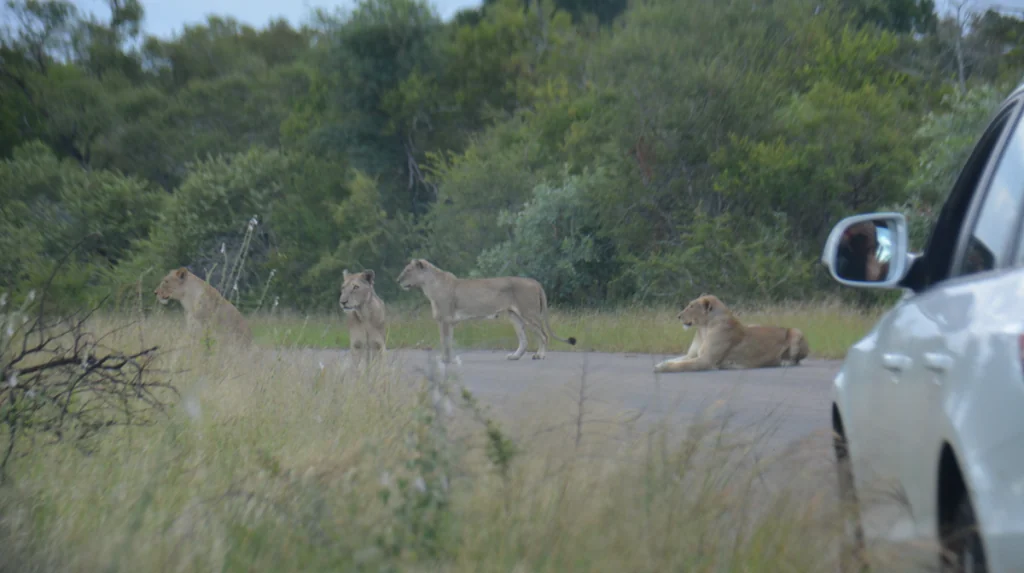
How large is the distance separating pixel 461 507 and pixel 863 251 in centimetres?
157

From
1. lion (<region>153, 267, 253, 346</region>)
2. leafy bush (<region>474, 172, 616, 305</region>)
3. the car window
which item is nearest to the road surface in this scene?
the car window

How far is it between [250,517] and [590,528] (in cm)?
130

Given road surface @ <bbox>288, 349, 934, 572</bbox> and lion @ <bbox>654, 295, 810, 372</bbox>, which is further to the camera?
lion @ <bbox>654, 295, 810, 372</bbox>

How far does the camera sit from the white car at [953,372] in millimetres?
2537

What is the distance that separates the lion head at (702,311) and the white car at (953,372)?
1111cm

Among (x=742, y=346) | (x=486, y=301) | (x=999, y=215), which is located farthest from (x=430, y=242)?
(x=999, y=215)

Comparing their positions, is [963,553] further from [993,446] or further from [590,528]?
[590,528]

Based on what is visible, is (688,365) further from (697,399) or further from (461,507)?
(461,507)

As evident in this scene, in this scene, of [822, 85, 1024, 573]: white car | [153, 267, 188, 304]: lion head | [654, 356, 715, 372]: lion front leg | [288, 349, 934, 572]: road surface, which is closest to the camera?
[822, 85, 1024, 573]: white car

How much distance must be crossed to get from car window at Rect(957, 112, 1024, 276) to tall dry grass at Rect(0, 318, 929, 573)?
85 cm

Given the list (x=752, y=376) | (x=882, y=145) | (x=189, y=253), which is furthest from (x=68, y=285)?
(x=752, y=376)

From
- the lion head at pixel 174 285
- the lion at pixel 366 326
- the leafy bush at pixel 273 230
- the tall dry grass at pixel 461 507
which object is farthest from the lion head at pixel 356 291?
the leafy bush at pixel 273 230

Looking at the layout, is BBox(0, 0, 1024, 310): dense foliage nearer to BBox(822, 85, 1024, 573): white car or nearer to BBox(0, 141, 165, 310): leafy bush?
BBox(0, 141, 165, 310): leafy bush

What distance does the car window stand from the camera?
325 cm
